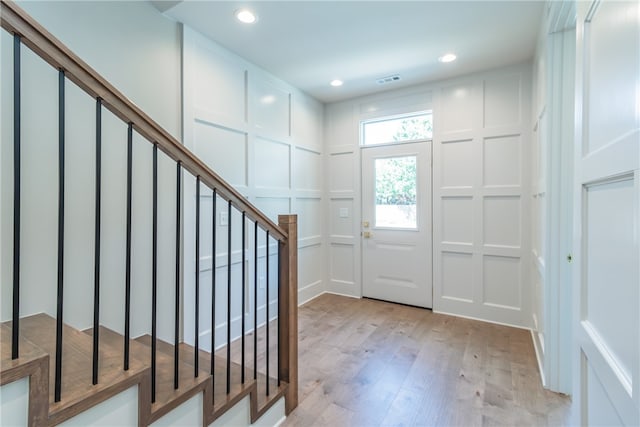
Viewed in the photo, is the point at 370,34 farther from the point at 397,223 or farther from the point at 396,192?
the point at 397,223

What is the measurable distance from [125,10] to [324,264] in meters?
3.27

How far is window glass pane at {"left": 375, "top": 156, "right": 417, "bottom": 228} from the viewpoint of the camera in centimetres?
360

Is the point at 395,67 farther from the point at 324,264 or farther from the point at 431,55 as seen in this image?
the point at 324,264

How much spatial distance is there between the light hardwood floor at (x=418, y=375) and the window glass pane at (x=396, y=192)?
44.4 inches

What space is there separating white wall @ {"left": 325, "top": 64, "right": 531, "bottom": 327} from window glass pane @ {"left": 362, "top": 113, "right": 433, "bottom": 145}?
12 cm

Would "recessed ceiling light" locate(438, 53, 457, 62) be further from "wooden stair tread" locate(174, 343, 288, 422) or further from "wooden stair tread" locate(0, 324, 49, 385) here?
"wooden stair tread" locate(0, 324, 49, 385)

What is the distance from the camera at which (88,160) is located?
186 cm

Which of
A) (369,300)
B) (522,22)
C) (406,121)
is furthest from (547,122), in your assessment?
(369,300)

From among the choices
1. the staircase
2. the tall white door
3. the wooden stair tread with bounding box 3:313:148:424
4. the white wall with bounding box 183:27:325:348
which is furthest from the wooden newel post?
the tall white door

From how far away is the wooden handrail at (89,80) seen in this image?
2.59 ft

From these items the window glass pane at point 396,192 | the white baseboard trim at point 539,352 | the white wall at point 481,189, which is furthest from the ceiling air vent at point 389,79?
the white baseboard trim at point 539,352

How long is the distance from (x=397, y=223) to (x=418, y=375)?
1854 mm

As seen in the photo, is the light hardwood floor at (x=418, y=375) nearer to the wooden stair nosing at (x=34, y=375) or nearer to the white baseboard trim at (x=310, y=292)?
the white baseboard trim at (x=310, y=292)

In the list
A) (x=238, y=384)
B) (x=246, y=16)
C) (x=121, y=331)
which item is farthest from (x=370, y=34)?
(x=121, y=331)
